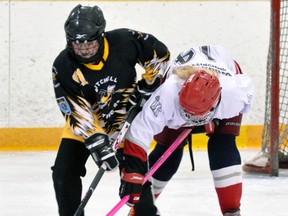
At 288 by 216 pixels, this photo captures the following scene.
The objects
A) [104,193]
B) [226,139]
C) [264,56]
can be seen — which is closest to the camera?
[226,139]

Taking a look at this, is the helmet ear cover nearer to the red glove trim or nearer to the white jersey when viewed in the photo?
the white jersey

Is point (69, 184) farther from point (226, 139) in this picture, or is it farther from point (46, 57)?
point (46, 57)

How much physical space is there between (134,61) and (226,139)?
44cm

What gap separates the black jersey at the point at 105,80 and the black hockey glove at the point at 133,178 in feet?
0.54

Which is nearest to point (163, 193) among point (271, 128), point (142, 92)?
point (271, 128)

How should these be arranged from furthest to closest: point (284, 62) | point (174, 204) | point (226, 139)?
1. point (284, 62)
2. point (174, 204)
3. point (226, 139)

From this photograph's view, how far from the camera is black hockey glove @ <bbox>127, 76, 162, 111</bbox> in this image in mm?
2975

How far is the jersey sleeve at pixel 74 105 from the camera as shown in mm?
2840

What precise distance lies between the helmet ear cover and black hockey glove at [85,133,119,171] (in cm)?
29

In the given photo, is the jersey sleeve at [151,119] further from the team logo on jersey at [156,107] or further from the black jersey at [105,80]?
the black jersey at [105,80]

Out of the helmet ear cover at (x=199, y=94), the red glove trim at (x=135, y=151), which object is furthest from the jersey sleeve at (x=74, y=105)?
the helmet ear cover at (x=199, y=94)

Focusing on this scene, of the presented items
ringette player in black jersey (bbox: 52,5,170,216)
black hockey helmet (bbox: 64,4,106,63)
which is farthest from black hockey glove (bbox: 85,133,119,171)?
black hockey helmet (bbox: 64,4,106,63)

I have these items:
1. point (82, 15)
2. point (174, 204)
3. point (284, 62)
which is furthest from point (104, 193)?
point (284, 62)

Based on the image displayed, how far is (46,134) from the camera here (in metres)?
5.53
